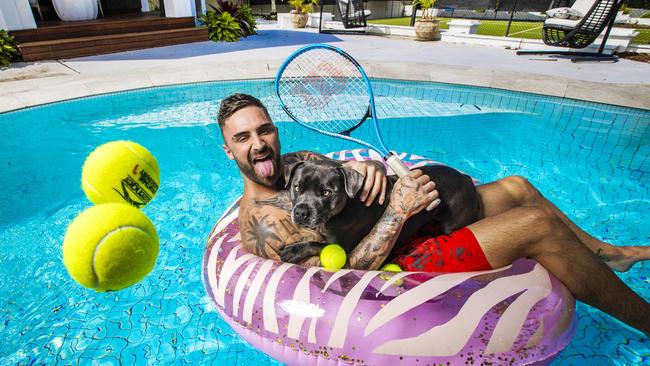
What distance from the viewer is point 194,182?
18.2 ft

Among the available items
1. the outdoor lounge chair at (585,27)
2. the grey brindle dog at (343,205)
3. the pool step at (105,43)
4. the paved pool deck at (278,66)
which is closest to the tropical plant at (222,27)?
the pool step at (105,43)

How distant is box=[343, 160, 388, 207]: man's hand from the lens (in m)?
2.47

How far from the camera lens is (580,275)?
7.31 ft

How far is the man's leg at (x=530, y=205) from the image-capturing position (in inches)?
113

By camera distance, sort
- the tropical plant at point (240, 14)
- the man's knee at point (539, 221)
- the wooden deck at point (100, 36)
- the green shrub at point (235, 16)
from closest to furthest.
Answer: the man's knee at point (539, 221), the wooden deck at point (100, 36), the green shrub at point (235, 16), the tropical plant at point (240, 14)

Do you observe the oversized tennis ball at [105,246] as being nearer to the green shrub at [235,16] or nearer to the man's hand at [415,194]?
the man's hand at [415,194]

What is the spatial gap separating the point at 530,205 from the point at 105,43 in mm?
12701

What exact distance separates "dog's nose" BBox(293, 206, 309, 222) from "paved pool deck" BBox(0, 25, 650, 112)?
25.0ft

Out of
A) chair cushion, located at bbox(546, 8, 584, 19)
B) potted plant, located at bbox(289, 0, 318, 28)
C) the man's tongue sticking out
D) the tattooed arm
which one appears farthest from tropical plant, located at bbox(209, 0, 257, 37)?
the tattooed arm

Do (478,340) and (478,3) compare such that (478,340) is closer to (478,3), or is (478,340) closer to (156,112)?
(156,112)

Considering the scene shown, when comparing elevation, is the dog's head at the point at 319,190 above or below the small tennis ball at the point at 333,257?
above

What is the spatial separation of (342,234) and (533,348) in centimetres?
123

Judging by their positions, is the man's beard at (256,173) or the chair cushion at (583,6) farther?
the chair cushion at (583,6)

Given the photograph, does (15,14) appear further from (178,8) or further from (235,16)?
(235,16)
